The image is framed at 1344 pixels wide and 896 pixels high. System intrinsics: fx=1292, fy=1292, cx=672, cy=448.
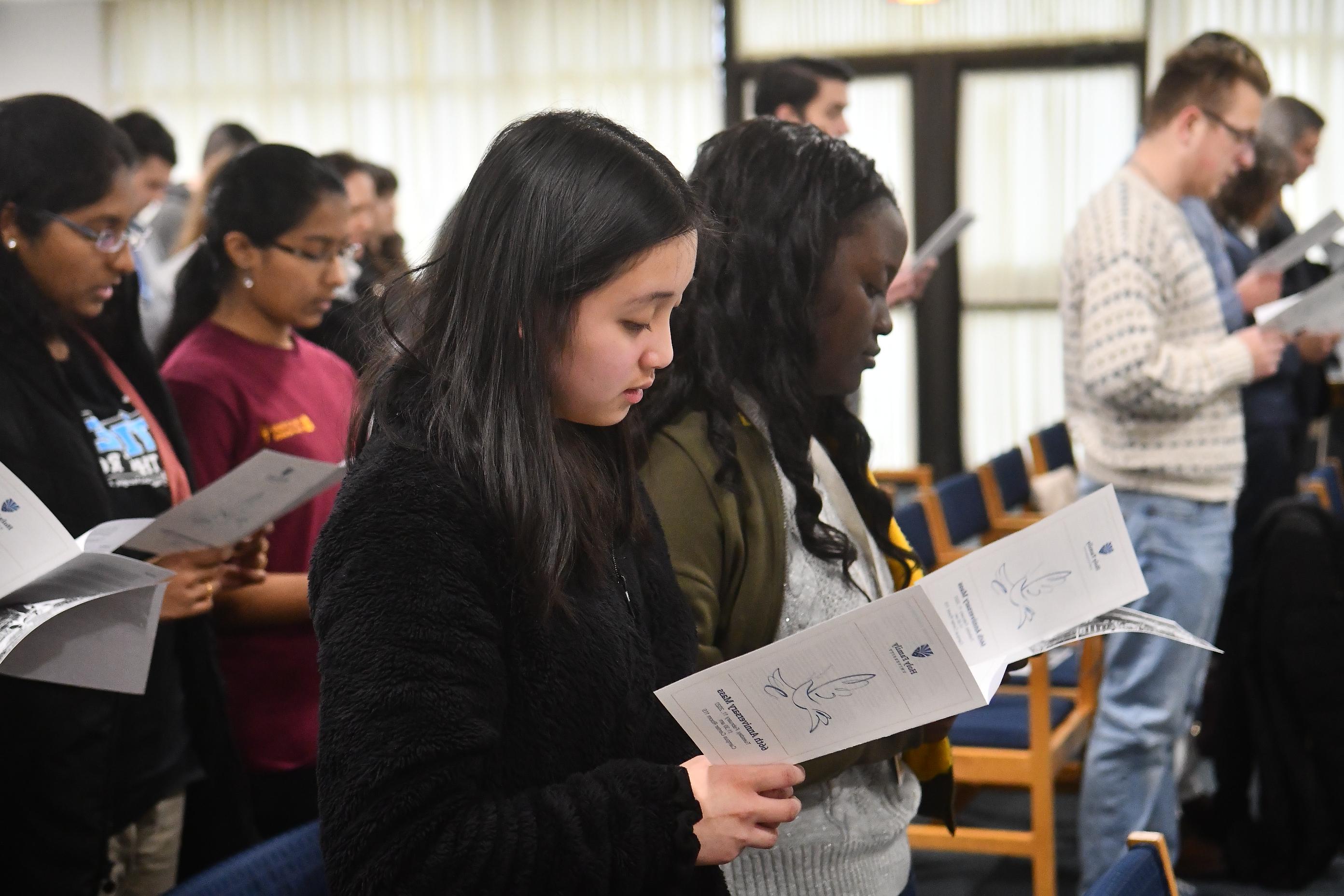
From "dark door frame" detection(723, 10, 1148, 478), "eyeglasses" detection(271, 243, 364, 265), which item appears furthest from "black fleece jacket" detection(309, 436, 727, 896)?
"dark door frame" detection(723, 10, 1148, 478)

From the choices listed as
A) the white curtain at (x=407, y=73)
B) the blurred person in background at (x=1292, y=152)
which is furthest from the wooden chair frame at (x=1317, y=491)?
the white curtain at (x=407, y=73)

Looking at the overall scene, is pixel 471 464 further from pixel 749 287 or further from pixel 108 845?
pixel 108 845

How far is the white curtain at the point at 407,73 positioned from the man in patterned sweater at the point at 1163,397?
453cm

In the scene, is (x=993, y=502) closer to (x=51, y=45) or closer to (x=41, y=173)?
(x=41, y=173)

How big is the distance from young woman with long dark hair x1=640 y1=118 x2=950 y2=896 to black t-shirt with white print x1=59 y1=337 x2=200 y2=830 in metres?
0.79

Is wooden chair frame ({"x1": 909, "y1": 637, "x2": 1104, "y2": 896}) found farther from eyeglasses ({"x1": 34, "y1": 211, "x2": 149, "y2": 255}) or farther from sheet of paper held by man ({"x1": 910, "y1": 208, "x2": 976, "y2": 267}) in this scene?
eyeglasses ({"x1": 34, "y1": 211, "x2": 149, "y2": 255})

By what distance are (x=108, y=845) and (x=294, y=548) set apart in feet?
1.82

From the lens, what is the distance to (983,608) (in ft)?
4.11

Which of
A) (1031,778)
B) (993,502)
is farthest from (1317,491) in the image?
(1031,778)

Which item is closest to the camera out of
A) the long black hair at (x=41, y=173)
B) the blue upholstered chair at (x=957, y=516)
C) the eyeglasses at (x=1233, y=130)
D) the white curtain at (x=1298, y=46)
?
the long black hair at (x=41, y=173)

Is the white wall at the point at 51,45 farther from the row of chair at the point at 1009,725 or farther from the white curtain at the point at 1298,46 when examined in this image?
the row of chair at the point at 1009,725

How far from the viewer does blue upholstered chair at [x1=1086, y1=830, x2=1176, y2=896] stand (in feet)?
3.81

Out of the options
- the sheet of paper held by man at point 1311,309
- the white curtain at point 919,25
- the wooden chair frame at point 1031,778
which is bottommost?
the wooden chair frame at point 1031,778

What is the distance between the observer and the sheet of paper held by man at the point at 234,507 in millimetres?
1483
